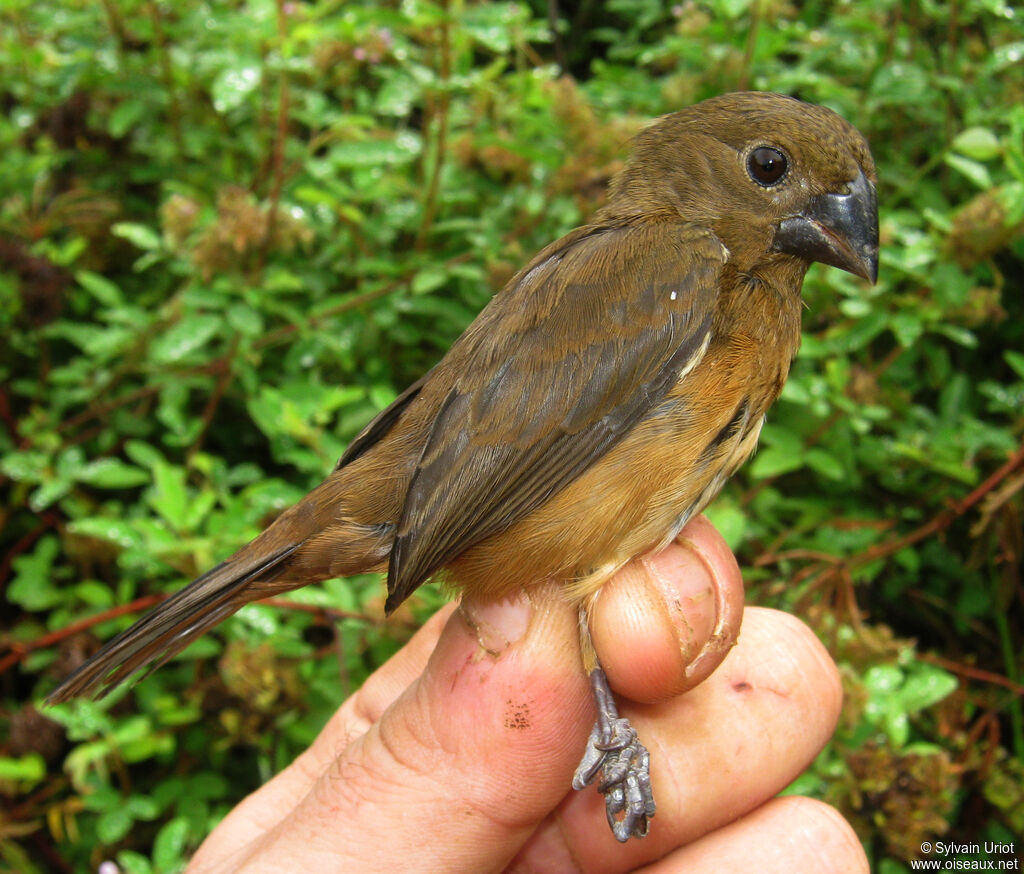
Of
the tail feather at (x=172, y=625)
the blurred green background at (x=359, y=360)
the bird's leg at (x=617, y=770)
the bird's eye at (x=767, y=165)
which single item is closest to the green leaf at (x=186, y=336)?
the blurred green background at (x=359, y=360)

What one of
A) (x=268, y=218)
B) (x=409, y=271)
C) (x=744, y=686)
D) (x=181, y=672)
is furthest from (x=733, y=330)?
(x=181, y=672)

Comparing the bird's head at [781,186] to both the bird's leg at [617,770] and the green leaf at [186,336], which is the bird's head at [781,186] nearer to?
the bird's leg at [617,770]

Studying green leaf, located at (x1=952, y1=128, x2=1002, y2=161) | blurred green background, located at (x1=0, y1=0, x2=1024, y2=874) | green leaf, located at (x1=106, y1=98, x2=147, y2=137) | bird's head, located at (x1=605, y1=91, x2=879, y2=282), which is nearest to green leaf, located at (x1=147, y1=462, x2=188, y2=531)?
blurred green background, located at (x1=0, y1=0, x2=1024, y2=874)

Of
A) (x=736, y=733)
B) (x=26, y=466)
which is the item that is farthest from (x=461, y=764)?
(x=26, y=466)

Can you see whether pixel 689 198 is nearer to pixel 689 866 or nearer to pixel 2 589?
pixel 689 866

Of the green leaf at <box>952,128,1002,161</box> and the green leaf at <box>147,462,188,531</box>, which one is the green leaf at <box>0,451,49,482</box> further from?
the green leaf at <box>952,128,1002,161</box>
